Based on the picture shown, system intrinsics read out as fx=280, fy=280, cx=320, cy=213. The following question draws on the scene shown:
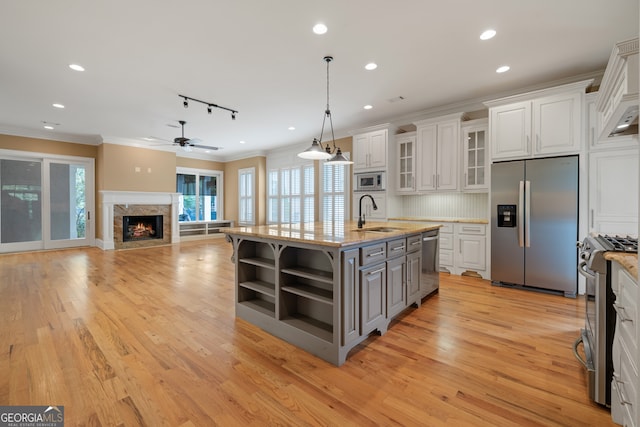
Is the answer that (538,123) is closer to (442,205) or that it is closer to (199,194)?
(442,205)

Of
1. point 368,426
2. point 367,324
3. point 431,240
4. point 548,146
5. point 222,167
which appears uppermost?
point 222,167

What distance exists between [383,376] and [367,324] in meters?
0.43

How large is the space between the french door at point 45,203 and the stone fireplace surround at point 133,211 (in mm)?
653

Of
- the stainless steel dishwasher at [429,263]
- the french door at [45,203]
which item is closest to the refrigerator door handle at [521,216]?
the stainless steel dishwasher at [429,263]

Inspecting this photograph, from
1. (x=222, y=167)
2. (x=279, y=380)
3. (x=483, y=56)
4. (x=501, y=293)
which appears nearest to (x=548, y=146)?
(x=483, y=56)

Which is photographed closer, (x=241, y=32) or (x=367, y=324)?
(x=367, y=324)

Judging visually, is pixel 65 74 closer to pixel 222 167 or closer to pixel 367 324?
pixel 367 324

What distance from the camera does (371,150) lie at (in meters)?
5.61

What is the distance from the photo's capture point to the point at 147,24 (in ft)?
8.91

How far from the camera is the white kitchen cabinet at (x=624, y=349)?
3.80 ft

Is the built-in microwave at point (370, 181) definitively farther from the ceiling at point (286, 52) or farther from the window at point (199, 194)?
the window at point (199, 194)

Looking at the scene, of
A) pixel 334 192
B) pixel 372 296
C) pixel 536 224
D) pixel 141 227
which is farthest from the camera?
pixel 141 227

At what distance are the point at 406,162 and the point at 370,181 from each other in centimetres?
77

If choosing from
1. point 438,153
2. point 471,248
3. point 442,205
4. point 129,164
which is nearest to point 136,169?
point 129,164
